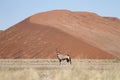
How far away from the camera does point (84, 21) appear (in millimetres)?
108625

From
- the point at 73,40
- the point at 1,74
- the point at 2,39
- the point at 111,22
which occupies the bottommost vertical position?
the point at 111,22

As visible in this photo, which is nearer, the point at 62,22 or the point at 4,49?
the point at 4,49

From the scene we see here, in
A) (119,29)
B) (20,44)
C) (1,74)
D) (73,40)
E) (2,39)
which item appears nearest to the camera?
(1,74)

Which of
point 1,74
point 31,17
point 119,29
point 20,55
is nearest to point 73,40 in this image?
point 20,55

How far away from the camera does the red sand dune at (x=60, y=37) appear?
77.4 meters

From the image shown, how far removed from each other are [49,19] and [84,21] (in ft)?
42.0

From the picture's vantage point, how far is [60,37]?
3243 inches

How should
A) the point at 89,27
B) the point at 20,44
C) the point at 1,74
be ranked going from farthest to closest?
the point at 89,27
the point at 20,44
the point at 1,74

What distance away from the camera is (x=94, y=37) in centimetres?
9119

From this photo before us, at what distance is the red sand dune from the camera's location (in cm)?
7738

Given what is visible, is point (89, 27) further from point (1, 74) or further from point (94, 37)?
point (1, 74)

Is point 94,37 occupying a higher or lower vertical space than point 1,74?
lower

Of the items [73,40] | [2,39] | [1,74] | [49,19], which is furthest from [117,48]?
[1,74]

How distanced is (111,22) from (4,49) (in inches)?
1745
